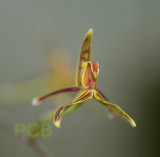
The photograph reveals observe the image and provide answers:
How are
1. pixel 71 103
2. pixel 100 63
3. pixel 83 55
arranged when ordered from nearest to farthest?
1. pixel 71 103
2. pixel 83 55
3. pixel 100 63

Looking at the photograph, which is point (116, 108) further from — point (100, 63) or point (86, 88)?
point (100, 63)

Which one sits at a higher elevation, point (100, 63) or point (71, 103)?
point (71, 103)

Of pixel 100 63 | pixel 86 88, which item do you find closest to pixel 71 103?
pixel 86 88

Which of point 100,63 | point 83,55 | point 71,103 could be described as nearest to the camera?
point 71,103

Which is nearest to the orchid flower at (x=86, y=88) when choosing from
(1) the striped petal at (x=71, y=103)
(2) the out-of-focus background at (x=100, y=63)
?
(1) the striped petal at (x=71, y=103)

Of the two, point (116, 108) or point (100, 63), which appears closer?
point (116, 108)

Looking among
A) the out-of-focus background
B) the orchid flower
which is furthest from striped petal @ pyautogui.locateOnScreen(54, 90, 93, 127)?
the out-of-focus background

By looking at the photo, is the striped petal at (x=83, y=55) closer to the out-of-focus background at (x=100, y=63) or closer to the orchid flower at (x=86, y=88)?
the orchid flower at (x=86, y=88)
